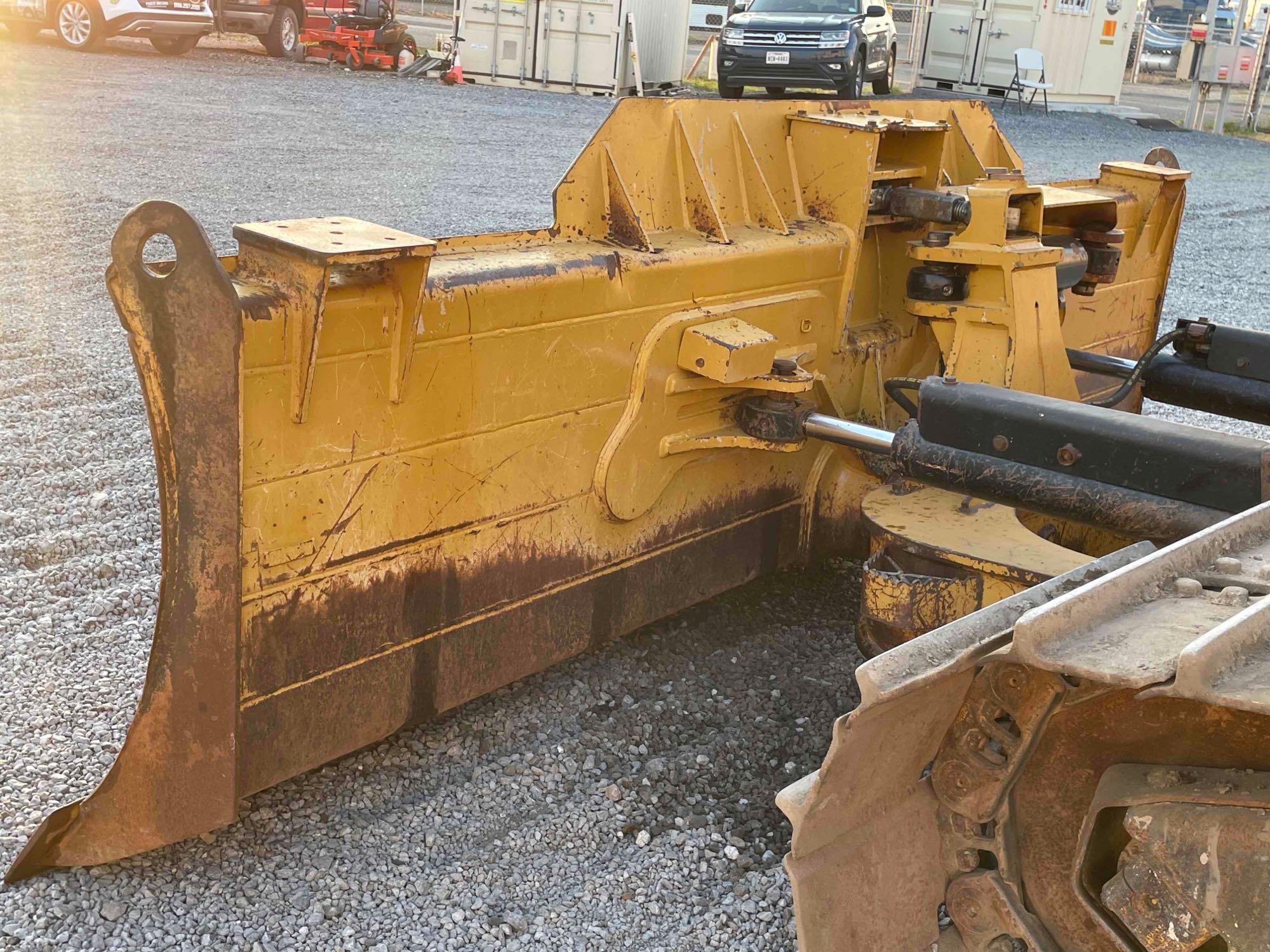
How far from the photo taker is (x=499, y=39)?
687 inches

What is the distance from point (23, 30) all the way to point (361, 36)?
4142mm

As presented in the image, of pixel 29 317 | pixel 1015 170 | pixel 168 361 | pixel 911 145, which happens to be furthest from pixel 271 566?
pixel 29 317

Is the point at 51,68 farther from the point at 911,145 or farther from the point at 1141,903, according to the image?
the point at 1141,903

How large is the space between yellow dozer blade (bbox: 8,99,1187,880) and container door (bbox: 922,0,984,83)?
18656 mm

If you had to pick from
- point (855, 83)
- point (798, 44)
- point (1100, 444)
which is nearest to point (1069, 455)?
point (1100, 444)

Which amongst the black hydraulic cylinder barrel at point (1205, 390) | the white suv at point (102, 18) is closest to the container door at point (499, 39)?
the white suv at point (102, 18)

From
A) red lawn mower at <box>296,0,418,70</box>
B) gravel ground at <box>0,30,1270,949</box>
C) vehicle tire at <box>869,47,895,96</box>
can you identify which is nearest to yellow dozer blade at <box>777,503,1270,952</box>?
gravel ground at <box>0,30,1270,949</box>

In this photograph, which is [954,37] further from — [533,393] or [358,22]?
[533,393]

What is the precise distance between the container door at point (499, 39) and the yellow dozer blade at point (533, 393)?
1439 centimetres

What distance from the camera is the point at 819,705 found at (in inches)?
121

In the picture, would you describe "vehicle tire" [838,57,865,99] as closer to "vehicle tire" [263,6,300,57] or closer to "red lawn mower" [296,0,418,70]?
"red lawn mower" [296,0,418,70]

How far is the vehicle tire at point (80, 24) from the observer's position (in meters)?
15.7

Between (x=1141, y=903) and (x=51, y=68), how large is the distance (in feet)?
49.1

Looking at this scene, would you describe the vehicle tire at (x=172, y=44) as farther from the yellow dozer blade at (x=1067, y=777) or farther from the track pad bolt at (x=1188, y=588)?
the track pad bolt at (x=1188, y=588)
